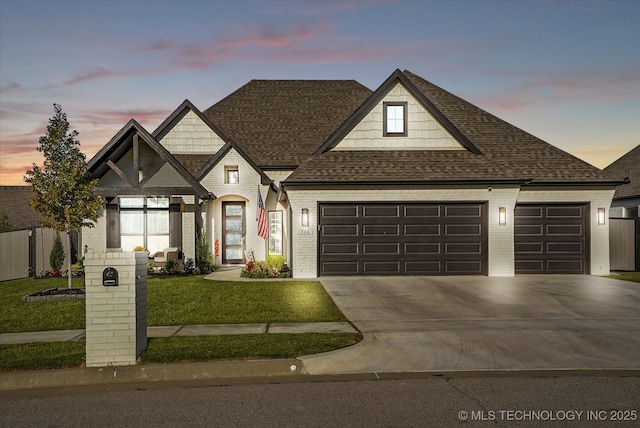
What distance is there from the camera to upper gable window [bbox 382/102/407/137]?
18312 millimetres

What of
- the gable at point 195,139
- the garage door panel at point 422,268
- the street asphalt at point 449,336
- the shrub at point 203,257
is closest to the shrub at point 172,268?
the shrub at point 203,257

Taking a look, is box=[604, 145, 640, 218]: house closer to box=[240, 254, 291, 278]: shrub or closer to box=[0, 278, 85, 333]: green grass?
box=[240, 254, 291, 278]: shrub

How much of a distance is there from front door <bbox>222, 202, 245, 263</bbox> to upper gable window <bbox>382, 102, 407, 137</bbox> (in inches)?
278

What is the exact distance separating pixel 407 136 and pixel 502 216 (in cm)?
444

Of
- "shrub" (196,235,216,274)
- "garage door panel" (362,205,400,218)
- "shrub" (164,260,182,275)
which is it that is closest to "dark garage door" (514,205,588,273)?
"garage door panel" (362,205,400,218)

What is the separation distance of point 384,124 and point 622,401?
1404cm

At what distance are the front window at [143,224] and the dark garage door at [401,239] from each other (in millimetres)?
6383

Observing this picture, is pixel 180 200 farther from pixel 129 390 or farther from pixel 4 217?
pixel 4 217

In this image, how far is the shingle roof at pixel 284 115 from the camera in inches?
901

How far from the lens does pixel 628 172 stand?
96.2ft

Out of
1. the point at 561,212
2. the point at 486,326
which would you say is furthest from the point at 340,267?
the point at 486,326

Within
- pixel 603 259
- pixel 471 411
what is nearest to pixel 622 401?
pixel 471 411

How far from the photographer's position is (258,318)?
9.94 m

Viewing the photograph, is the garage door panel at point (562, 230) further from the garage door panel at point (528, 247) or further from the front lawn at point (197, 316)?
the front lawn at point (197, 316)
